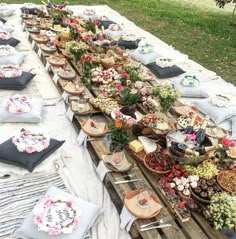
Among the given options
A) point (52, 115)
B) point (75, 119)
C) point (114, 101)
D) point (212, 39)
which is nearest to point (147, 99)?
point (114, 101)

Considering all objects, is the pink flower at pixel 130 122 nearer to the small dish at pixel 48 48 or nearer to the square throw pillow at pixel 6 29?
the small dish at pixel 48 48

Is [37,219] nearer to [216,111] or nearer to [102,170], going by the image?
[102,170]

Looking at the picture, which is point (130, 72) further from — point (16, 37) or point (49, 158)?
point (16, 37)

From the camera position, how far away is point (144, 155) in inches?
152

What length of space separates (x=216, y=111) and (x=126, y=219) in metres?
2.43

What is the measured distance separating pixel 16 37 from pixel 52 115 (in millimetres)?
3310

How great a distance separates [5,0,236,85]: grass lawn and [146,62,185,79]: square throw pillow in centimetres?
160

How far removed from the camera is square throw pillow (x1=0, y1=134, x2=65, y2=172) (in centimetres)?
372

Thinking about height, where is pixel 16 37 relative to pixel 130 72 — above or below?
below

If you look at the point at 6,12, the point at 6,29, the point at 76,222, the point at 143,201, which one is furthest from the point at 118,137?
the point at 6,12

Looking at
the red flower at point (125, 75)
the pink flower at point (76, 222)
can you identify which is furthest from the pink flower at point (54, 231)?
the red flower at point (125, 75)

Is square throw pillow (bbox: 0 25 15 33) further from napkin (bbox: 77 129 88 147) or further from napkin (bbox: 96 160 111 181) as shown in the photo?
napkin (bbox: 96 160 111 181)

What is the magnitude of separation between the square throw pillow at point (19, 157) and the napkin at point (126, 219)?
1.09 m

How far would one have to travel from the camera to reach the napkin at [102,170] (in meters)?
3.67
